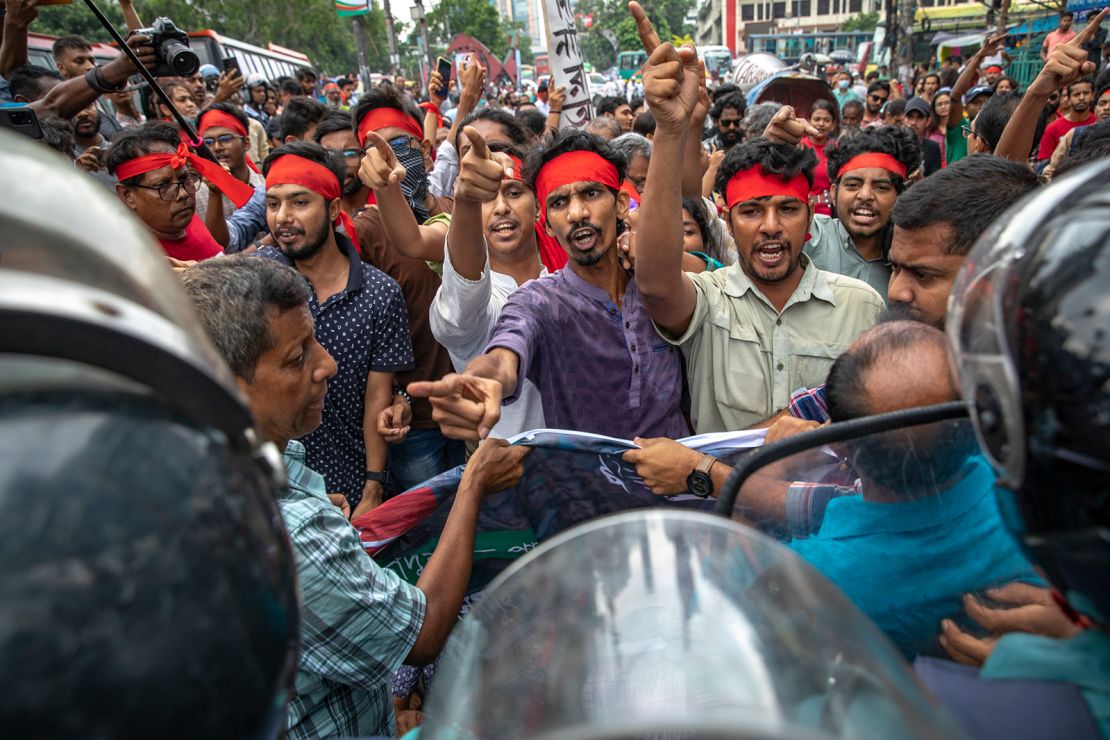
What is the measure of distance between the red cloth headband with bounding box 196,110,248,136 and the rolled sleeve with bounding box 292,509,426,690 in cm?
530

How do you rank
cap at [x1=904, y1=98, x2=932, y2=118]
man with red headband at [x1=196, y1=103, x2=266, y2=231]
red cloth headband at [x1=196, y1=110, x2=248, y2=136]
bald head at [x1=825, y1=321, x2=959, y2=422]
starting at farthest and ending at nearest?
cap at [x1=904, y1=98, x2=932, y2=118]
red cloth headband at [x1=196, y1=110, x2=248, y2=136]
man with red headband at [x1=196, y1=103, x2=266, y2=231]
bald head at [x1=825, y1=321, x2=959, y2=422]

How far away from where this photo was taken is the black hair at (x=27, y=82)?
192 inches

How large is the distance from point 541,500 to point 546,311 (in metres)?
0.71

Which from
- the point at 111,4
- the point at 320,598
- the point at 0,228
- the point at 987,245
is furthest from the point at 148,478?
the point at 111,4

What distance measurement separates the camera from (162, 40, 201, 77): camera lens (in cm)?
386

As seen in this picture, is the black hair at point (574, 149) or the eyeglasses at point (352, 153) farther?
the eyeglasses at point (352, 153)

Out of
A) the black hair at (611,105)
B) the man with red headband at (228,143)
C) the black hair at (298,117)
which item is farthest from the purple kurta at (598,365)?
the black hair at (611,105)

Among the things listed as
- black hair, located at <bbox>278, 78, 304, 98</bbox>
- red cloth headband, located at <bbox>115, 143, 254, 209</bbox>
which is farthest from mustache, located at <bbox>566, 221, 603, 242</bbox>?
black hair, located at <bbox>278, 78, 304, 98</bbox>

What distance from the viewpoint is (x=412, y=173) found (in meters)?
4.85

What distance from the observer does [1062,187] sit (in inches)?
29.2

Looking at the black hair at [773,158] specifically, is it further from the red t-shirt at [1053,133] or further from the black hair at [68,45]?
the black hair at [68,45]

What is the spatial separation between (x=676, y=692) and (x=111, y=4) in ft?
147

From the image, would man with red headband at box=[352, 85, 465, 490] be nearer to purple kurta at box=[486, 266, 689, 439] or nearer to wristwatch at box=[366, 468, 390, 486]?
wristwatch at box=[366, 468, 390, 486]

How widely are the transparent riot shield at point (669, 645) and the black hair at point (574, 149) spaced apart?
8.34 feet
